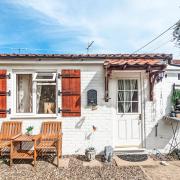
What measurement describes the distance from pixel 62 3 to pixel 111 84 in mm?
3751

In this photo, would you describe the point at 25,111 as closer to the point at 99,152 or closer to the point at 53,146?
the point at 53,146

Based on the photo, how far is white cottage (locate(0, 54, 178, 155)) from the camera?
282 inches

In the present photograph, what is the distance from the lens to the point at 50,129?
23.1 ft

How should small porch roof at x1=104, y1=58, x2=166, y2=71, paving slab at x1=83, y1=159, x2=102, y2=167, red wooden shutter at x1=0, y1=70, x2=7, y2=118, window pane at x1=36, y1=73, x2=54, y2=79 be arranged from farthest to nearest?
window pane at x1=36, y1=73, x2=54, y2=79, red wooden shutter at x1=0, y1=70, x2=7, y2=118, small porch roof at x1=104, y1=58, x2=166, y2=71, paving slab at x1=83, y1=159, x2=102, y2=167

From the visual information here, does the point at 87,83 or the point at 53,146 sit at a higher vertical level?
the point at 87,83

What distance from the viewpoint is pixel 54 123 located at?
7109 mm

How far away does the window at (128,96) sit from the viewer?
7504mm

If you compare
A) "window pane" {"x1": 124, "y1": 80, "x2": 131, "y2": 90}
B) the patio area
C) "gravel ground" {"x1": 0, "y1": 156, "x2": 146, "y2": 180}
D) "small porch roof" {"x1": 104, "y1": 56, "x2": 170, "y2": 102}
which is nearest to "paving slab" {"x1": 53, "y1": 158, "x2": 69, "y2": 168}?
the patio area

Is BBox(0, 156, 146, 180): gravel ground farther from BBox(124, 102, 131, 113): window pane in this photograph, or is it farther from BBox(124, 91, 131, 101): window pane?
BBox(124, 91, 131, 101): window pane

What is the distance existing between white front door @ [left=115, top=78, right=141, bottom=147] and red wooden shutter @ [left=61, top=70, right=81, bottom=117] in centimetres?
133

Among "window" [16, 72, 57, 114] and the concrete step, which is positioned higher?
"window" [16, 72, 57, 114]

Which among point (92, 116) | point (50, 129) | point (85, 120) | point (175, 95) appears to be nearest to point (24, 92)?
point (50, 129)

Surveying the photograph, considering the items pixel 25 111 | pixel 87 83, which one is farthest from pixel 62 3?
pixel 25 111

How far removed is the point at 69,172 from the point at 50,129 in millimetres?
1752
